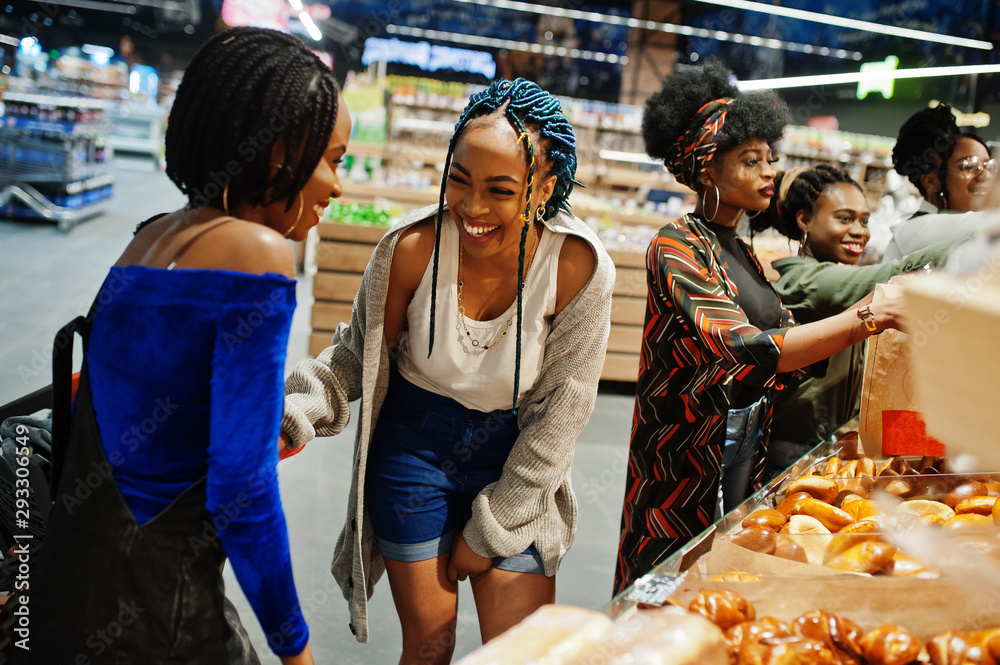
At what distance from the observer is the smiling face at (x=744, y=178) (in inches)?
75.4

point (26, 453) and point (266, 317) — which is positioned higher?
point (266, 317)

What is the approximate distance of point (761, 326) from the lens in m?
1.91

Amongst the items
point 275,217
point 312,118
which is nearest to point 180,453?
point 275,217

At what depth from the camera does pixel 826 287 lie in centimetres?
217

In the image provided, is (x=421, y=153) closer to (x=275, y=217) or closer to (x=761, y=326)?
(x=761, y=326)

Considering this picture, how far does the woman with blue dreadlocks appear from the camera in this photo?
1519 millimetres

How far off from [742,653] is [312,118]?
0.86 m

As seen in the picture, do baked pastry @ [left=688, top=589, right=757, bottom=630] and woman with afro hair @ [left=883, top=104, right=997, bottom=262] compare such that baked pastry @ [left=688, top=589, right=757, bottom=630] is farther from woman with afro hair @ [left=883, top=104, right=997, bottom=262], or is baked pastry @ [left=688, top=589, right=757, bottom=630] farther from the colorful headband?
woman with afro hair @ [left=883, top=104, right=997, bottom=262]

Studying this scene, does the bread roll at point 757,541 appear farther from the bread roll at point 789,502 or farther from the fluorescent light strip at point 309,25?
the fluorescent light strip at point 309,25

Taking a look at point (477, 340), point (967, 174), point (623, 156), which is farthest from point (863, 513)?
point (623, 156)

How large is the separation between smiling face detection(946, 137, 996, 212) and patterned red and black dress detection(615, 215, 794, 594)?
1036 millimetres

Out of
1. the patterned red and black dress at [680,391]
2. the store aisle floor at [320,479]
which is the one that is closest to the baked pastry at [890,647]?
the patterned red and black dress at [680,391]

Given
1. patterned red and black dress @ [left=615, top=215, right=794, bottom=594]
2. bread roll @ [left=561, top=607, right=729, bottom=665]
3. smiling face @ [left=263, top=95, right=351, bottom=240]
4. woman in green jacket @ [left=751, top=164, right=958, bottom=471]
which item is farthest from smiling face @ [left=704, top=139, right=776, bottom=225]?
bread roll @ [left=561, top=607, right=729, bottom=665]

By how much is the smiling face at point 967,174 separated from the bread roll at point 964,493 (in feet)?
4.77
